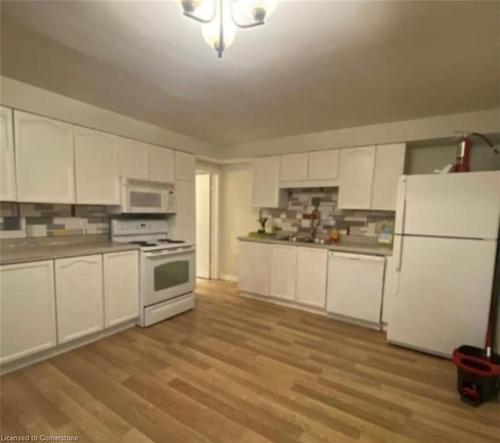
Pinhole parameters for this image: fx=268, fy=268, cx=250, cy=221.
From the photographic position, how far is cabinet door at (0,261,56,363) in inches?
79.6

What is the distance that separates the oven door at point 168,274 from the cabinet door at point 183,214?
461 millimetres

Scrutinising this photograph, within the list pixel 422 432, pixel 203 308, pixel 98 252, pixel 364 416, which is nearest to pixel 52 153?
pixel 98 252

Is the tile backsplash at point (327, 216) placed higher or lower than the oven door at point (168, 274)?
higher

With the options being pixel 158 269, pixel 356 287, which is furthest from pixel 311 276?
pixel 158 269

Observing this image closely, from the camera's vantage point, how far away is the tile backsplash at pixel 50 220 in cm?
247

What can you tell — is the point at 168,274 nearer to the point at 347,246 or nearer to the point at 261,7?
the point at 347,246

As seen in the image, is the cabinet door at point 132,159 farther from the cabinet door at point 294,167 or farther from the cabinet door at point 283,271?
the cabinet door at point 283,271

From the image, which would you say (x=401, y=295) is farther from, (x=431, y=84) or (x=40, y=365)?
(x=40, y=365)

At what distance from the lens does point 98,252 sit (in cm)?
257

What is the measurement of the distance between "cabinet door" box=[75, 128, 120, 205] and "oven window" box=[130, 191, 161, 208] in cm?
16

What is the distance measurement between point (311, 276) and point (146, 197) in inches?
89.7

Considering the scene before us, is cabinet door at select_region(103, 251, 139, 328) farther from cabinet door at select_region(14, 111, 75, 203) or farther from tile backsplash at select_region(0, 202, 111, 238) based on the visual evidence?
cabinet door at select_region(14, 111, 75, 203)

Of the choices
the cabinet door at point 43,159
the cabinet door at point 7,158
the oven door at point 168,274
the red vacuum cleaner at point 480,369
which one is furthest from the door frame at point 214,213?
the red vacuum cleaner at point 480,369

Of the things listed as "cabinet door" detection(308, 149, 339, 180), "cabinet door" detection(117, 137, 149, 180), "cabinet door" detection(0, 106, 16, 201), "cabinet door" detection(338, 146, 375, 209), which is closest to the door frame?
"cabinet door" detection(117, 137, 149, 180)
